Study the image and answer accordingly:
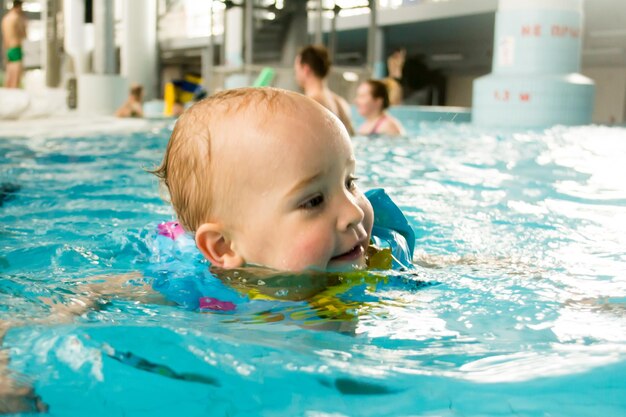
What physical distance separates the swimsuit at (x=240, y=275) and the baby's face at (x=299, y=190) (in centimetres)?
7

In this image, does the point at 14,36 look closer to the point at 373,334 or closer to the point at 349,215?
the point at 349,215

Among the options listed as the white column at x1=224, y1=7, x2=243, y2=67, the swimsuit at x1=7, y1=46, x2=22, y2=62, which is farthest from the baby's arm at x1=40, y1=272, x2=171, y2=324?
the white column at x1=224, y1=7, x2=243, y2=67

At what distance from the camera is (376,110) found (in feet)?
24.4

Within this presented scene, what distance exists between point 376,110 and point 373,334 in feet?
20.5

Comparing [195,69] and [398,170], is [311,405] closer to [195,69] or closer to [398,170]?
[398,170]

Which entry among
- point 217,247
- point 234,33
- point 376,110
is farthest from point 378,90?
point 234,33

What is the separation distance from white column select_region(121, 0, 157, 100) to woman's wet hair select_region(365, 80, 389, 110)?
1337 cm

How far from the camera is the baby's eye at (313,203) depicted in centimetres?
150

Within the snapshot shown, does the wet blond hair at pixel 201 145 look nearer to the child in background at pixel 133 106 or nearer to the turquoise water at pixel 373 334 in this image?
the turquoise water at pixel 373 334

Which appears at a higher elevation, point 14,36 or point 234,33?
point 234,33

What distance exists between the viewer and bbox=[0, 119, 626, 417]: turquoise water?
1.02m

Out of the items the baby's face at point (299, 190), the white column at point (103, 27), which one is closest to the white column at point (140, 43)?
the white column at point (103, 27)

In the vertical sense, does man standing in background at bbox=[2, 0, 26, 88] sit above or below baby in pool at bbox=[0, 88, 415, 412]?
above

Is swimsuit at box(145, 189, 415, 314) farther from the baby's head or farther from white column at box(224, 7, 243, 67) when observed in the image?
white column at box(224, 7, 243, 67)
